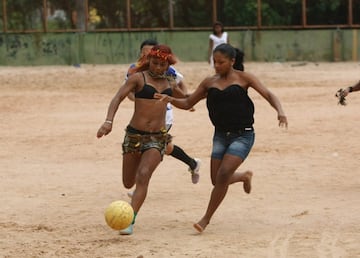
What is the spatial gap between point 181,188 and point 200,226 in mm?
2783

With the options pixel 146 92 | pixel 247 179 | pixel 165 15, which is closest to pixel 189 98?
pixel 146 92

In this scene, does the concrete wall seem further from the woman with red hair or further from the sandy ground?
the woman with red hair

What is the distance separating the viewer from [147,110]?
9.16 m

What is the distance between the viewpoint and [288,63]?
107 ft

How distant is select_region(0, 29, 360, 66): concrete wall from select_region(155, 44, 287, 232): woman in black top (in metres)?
A: 23.5

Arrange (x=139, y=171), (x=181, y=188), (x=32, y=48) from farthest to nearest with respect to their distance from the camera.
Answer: (x=32, y=48) < (x=181, y=188) < (x=139, y=171)

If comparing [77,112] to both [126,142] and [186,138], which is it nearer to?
[186,138]

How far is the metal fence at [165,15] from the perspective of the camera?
108ft

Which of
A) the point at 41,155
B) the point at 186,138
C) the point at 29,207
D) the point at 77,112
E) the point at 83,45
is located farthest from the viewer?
the point at 83,45

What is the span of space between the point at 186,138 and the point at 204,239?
24.0 ft

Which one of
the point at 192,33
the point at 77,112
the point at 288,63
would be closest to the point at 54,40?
the point at 192,33

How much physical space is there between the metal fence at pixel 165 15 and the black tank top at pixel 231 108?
23.9 metres

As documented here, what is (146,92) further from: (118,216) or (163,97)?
(118,216)

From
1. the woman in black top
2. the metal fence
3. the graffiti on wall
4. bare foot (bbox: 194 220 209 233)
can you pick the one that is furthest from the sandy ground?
the metal fence
